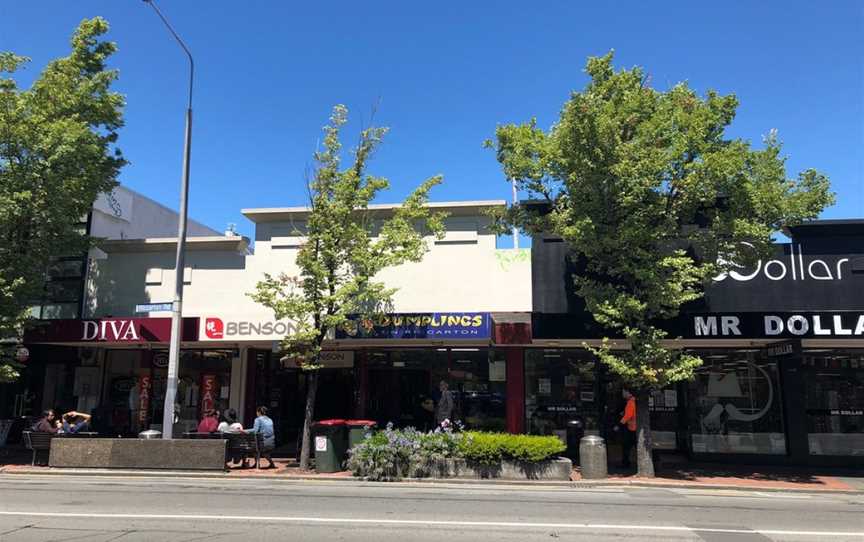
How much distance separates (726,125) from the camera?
1475 cm

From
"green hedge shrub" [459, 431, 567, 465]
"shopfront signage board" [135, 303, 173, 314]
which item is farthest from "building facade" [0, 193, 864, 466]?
"green hedge shrub" [459, 431, 567, 465]

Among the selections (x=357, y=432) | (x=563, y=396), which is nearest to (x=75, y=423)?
(x=357, y=432)

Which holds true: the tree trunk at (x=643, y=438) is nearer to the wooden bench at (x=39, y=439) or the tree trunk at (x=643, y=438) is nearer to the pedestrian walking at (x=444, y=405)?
the pedestrian walking at (x=444, y=405)

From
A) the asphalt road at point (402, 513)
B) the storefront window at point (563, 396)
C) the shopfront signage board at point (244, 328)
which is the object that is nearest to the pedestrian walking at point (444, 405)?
the storefront window at point (563, 396)

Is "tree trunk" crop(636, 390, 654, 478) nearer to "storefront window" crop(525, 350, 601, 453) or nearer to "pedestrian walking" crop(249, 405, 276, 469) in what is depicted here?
"storefront window" crop(525, 350, 601, 453)

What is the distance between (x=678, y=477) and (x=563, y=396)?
3841 mm

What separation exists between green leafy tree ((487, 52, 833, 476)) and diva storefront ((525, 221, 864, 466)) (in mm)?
1791

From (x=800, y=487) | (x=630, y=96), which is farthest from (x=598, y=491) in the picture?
(x=630, y=96)

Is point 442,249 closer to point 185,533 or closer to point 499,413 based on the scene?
point 499,413

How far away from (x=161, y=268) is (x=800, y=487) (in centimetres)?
1745

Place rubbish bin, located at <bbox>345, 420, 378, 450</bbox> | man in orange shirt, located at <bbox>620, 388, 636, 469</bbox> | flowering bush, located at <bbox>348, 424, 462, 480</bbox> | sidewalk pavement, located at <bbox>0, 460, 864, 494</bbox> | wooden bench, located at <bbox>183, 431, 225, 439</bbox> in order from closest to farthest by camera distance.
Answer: sidewalk pavement, located at <bbox>0, 460, 864, 494</bbox>
flowering bush, located at <bbox>348, 424, 462, 480</bbox>
rubbish bin, located at <bbox>345, 420, 378, 450</bbox>
man in orange shirt, located at <bbox>620, 388, 636, 469</bbox>
wooden bench, located at <bbox>183, 431, 225, 439</bbox>

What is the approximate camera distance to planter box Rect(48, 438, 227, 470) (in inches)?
588

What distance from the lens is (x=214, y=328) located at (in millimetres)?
17578

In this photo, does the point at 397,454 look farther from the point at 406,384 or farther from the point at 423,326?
the point at 406,384
